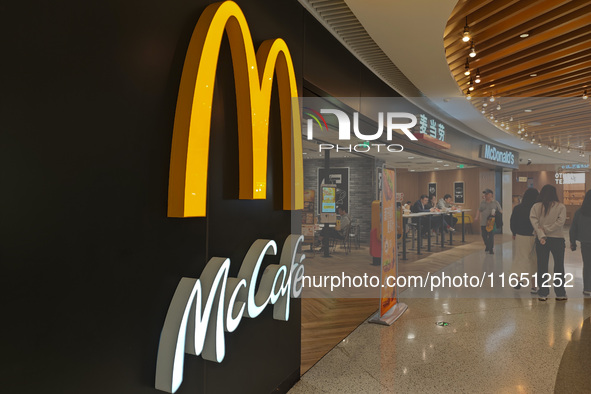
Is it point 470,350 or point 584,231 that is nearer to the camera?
point 470,350

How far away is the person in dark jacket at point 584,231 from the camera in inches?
215

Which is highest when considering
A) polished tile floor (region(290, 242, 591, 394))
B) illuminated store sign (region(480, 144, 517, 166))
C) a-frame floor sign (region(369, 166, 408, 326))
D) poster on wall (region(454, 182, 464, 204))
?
illuminated store sign (region(480, 144, 517, 166))

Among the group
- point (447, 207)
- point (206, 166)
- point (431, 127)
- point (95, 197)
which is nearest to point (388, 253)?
point (447, 207)

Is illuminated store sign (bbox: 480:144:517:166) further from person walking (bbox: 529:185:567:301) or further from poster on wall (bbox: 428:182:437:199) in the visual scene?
person walking (bbox: 529:185:567:301)

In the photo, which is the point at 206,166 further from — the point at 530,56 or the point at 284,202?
the point at 530,56

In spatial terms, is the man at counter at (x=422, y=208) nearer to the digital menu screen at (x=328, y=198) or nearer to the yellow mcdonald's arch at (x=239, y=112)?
the digital menu screen at (x=328, y=198)

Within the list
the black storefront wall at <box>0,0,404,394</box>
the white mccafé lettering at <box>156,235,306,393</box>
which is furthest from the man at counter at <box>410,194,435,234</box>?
the black storefront wall at <box>0,0,404,394</box>

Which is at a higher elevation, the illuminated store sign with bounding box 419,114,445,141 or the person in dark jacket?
the illuminated store sign with bounding box 419,114,445,141

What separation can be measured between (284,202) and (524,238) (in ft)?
14.8

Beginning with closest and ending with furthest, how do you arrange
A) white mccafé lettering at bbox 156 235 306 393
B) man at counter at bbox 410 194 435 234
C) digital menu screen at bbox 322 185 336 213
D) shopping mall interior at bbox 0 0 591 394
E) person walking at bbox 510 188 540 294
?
shopping mall interior at bbox 0 0 591 394 → white mccafé lettering at bbox 156 235 306 393 → digital menu screen at bbox 322 185 336 213 → person walking at bbox 510 188 540 294 → man at counter at bbox 410 194 435 234

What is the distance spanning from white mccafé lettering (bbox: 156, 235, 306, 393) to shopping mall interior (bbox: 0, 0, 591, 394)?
13mm

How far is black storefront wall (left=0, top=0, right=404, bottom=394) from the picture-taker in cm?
127

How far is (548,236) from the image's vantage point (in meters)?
5.63

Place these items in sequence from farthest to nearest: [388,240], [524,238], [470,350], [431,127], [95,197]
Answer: [431,127] → [524,238] → [388,240] → [470,350] → [95,197]
